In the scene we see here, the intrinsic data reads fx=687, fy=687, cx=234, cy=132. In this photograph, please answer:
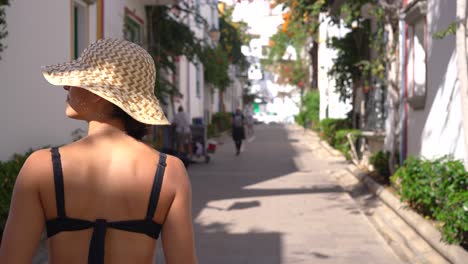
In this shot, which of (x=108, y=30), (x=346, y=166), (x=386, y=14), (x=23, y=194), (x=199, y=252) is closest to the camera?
(x=23, y=194)

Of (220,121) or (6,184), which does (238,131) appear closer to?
(220,121)

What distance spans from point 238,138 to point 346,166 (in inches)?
244

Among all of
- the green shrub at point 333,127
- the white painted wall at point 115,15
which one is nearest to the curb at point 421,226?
the white painted wall at point 115,15

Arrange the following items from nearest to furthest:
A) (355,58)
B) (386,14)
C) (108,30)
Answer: (386,14) < (108,30) < (355,58)

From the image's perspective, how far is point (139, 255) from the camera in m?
2.13

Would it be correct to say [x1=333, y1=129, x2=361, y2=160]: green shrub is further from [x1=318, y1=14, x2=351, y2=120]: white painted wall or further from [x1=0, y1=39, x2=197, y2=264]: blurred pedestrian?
[x1=0, y1=39, x2=197, y2=264]: blurred pedestrian

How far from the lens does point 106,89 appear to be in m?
2.13

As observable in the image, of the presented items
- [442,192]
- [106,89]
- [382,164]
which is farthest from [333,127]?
[106,89]

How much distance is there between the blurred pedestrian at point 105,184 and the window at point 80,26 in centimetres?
1019

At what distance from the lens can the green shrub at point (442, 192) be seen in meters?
6.68

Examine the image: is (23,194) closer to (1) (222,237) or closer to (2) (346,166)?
(1) (222,237)

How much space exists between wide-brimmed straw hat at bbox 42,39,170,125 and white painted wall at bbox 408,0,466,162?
285 inches

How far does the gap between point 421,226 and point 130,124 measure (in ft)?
21.8

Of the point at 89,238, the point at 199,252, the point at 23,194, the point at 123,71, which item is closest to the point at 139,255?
the point at 89,238
